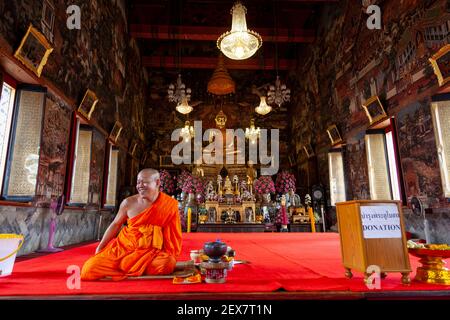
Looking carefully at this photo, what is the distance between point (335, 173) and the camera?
9.02 meters

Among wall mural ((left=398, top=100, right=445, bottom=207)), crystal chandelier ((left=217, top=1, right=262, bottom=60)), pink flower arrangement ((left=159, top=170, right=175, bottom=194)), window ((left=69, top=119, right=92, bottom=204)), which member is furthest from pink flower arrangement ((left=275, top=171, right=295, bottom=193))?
window ((left=69, top=119, right=92, bottom=204))

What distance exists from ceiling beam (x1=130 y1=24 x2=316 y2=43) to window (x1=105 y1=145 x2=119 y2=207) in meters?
5.13

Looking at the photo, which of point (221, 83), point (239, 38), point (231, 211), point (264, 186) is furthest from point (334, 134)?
point (239, 38)

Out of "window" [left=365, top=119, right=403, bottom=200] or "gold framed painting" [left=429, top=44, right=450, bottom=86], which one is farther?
"window" [left=365, top=119, right=403, bottom=200]

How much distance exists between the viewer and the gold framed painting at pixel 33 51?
3.77 m

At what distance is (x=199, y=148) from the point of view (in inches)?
521

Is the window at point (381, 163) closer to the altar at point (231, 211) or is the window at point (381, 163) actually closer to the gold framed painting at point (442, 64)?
the gold framed painting at point (442, 64)

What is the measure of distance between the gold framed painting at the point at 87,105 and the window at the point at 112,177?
2629mm

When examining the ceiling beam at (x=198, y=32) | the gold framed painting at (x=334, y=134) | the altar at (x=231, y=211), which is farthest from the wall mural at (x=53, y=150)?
the gold framed painting at (x=334, y=134)

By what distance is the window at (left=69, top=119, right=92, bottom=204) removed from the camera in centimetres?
634

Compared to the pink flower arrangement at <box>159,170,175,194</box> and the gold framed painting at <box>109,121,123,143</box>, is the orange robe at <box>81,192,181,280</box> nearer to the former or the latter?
the gold framed painting at <box>109,121,123,143</box>
